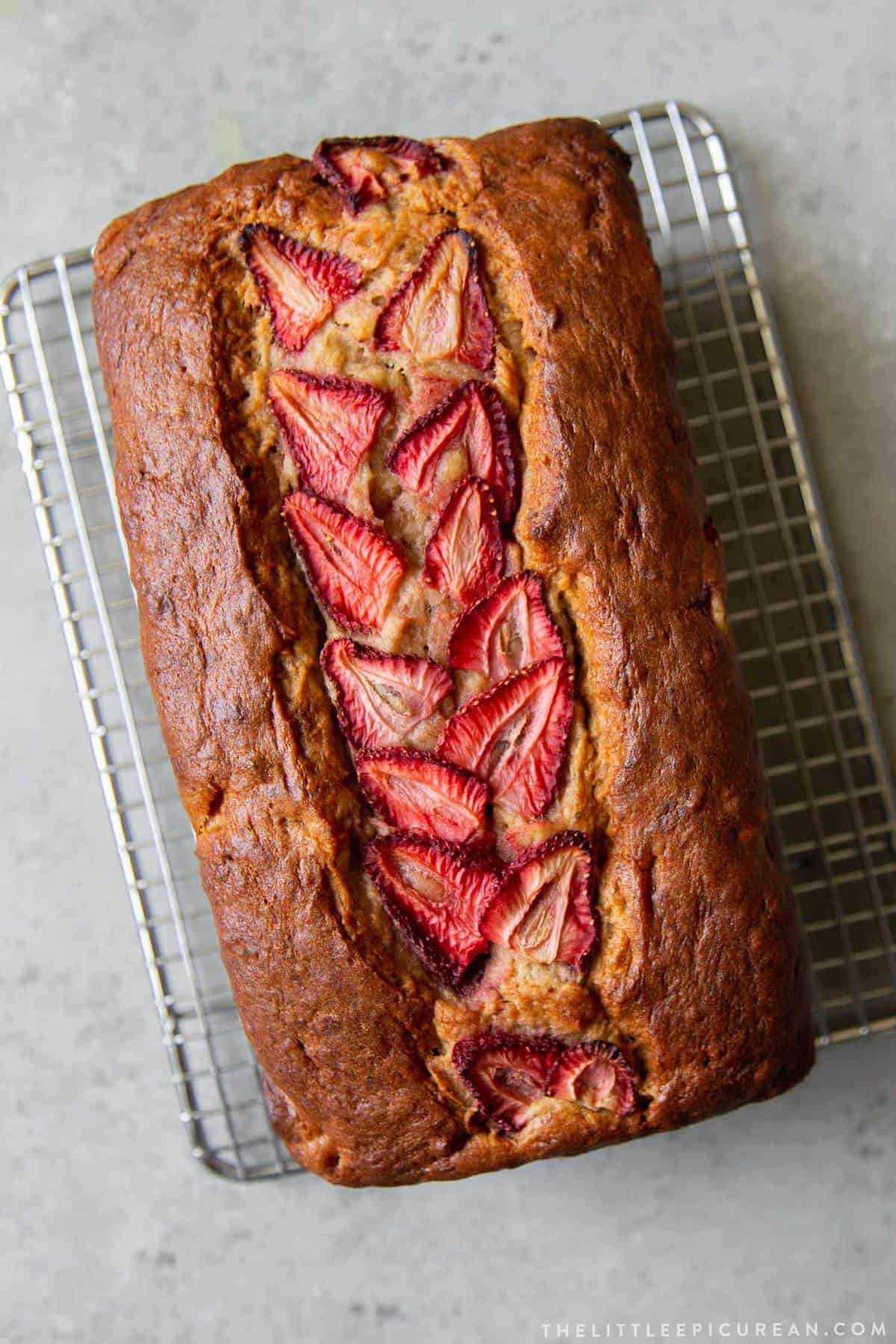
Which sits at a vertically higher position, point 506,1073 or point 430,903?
point 430,903

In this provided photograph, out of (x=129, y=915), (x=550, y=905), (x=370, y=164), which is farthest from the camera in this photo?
(x=129, y=915)

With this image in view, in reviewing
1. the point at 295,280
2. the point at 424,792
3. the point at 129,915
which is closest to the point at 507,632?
the point at 424,792

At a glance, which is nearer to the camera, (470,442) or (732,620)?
(470,442)

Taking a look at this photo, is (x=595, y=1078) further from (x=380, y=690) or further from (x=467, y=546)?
(x=467, y=546)

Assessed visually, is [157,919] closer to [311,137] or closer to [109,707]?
[109,707]

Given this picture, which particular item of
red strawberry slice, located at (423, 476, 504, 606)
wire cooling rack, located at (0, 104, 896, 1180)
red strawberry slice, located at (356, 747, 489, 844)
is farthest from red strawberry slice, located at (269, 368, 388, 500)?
A: wire cooling rack, located at (0, 104, 896, 1180)

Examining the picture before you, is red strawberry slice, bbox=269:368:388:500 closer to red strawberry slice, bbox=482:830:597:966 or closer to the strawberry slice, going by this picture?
red strawberry slice, bbox=482:830:597:966

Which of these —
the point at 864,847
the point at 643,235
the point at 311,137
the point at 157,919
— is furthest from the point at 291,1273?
the point at 311,137

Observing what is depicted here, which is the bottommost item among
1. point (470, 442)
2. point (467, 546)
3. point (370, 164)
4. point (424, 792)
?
point (424, 792)
